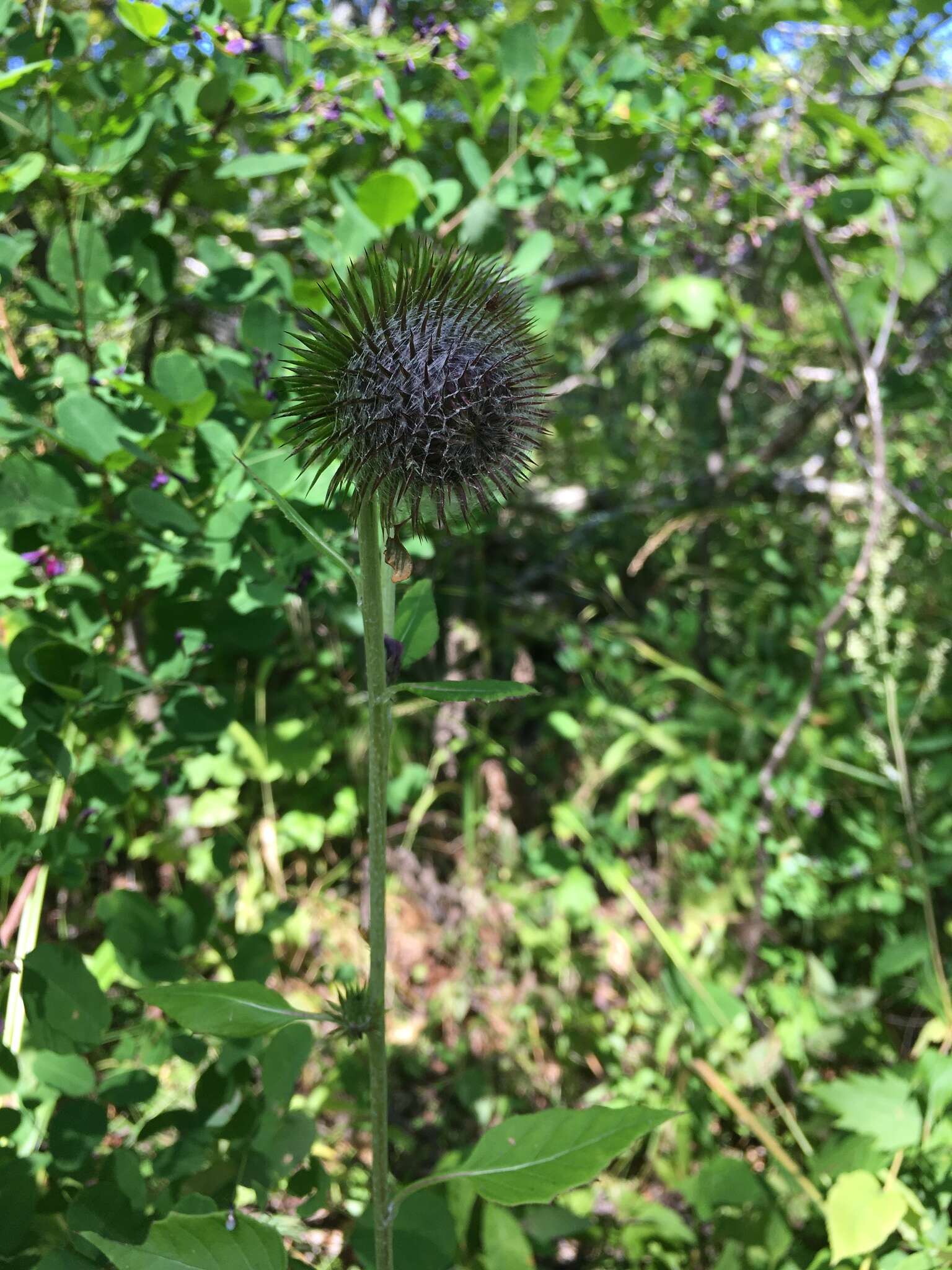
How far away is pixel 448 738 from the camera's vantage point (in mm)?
2631

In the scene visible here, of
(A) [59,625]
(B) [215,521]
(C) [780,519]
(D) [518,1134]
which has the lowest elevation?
(C) [780,519]

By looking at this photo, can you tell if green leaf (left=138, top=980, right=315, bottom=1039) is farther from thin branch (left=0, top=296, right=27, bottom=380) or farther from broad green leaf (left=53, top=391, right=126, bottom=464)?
thin branch (left=0, top=296, right=27, bottom=380)

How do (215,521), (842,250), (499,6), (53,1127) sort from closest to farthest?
(53,1127), (215,521), (842,250), (499,6)

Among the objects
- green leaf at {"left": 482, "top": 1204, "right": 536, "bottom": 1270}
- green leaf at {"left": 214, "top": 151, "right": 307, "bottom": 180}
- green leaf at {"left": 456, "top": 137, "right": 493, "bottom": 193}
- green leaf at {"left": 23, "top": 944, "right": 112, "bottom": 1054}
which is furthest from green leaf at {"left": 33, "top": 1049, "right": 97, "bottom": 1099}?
green leaf at {"left": 456, "top": 137, "right": 493, "bottom": 193}

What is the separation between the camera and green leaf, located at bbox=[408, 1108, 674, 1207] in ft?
3.03

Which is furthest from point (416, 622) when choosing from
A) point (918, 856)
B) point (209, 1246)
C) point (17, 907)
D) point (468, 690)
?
point (918, 856)

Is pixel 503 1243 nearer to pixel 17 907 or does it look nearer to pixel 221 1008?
pixel 221 1008

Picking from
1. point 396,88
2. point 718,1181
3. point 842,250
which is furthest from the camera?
point 842,250

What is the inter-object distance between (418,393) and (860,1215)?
146cm

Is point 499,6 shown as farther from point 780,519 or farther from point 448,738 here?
point 448,738

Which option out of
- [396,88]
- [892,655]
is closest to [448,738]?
[892,655]

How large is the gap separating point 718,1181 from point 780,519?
2.26 meters

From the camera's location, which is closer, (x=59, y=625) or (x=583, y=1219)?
(x=59, y=625)

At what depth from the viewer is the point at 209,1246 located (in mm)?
915
